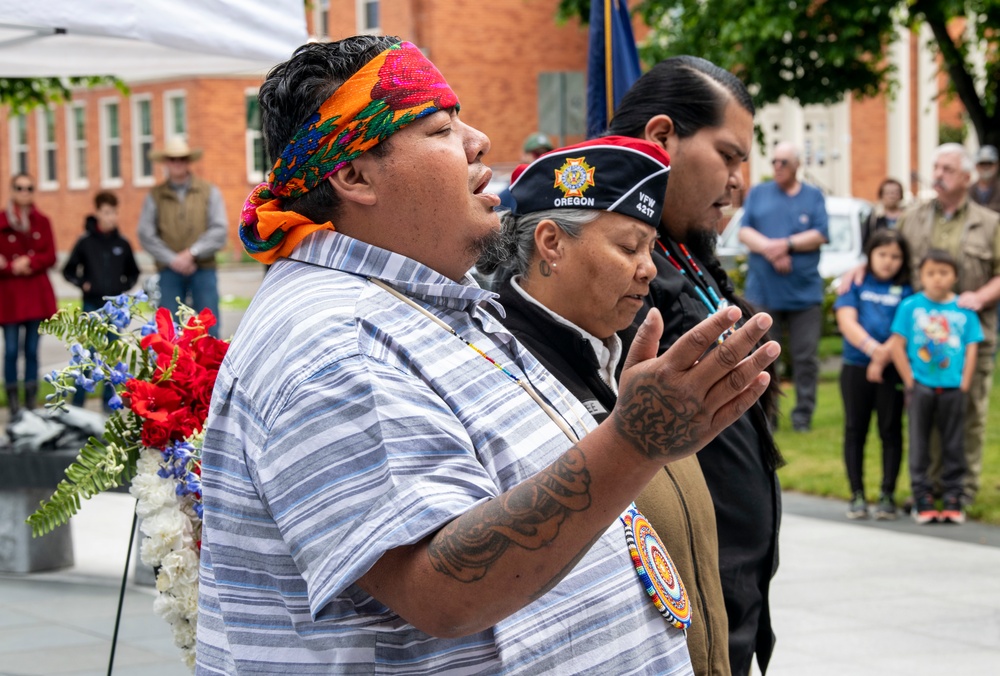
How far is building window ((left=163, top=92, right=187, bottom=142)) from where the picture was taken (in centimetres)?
3684

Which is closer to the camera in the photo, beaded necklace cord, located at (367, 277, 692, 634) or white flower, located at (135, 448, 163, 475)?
beaded necklace cord, located at (367, 277, 692, 634)

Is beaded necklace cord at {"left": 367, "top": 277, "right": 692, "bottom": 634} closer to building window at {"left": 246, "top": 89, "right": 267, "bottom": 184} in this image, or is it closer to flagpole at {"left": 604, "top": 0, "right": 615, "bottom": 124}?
flagpole at {"left": 604, "top": 0, "right": 615, "bottom": 124}

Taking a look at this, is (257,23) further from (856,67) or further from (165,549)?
(856,67)

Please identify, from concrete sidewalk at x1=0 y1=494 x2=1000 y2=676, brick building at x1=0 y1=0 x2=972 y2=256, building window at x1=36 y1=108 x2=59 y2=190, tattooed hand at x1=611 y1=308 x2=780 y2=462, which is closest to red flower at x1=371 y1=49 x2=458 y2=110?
tattooed hand at x1=611 y1=308 x2=780 y2=462

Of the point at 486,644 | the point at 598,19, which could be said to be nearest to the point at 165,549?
the point at 486,644

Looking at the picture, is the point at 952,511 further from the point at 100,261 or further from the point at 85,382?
the point at 100,261

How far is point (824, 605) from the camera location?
613 cm

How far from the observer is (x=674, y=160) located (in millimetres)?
3244

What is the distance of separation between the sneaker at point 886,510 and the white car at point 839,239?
314 inches

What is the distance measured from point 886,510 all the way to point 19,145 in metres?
39.2

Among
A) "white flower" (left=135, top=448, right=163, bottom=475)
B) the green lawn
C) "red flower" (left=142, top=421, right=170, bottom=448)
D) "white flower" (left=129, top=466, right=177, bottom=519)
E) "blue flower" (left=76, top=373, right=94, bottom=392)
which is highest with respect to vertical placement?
"blue flower" (left=76, top=373, right=94, bottom=392)

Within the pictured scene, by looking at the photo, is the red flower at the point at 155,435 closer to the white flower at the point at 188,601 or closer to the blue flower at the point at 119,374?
the blue flower at the point at 119,374

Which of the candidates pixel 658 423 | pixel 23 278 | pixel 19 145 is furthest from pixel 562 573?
pixel 19 145

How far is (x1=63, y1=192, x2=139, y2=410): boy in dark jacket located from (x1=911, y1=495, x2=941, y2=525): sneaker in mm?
7767
